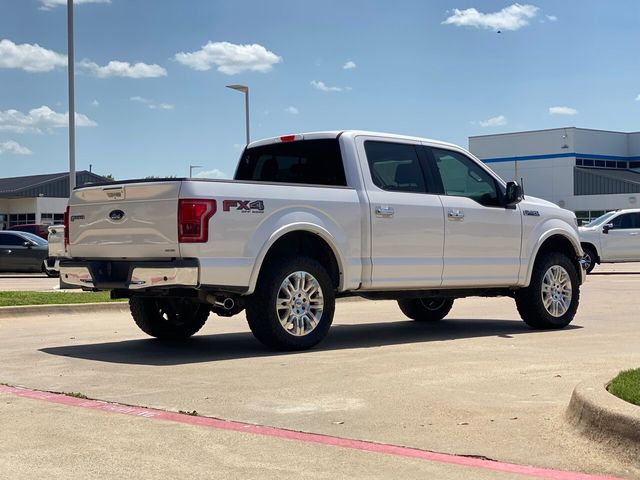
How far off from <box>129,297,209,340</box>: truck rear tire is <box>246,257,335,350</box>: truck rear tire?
1.51 metres

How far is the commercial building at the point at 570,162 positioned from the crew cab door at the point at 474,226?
5548 cm

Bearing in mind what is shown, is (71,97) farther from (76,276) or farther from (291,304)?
(291,304)

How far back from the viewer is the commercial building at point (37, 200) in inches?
2425

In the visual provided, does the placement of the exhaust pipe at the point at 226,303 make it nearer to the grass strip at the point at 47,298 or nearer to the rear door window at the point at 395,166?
the rear door window at the point at 395,166

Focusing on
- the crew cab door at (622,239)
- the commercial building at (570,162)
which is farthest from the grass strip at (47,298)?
the commercial building at (570,162)

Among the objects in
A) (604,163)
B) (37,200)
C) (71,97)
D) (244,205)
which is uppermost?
(604,163)

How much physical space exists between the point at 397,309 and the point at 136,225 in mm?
6750

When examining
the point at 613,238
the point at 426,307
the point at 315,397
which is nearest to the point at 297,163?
the point at 426,307

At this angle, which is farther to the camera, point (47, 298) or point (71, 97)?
point (71, 97)

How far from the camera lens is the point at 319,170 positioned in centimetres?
996

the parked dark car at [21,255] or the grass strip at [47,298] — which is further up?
the parked dark car at [21,255]

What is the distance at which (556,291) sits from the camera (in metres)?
11.4

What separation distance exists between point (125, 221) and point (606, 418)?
5.08 m

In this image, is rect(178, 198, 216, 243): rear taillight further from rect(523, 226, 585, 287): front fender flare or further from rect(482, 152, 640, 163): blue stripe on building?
rect(482, 152, 640, 163): blue stripe on building
